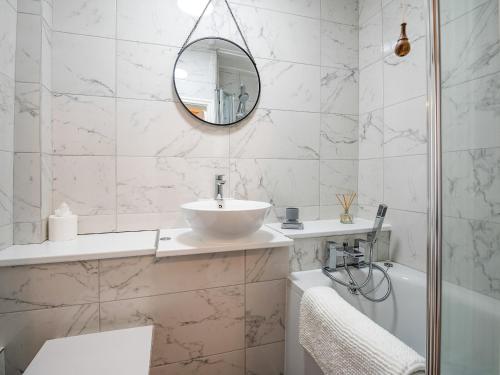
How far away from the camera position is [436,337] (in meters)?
0.50

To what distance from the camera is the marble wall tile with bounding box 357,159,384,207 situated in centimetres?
168

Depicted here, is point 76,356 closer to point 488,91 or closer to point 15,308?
point 15,308

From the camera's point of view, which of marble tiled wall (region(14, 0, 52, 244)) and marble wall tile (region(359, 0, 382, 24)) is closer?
marble tiled wall (region(14, 0, 52, 244))

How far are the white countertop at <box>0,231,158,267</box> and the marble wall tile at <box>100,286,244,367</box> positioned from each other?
0.23m

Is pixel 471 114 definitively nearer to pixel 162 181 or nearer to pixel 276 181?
pixel 276 181

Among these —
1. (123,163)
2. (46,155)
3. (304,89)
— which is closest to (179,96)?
(123,163)

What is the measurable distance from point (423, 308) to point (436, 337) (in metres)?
0.93

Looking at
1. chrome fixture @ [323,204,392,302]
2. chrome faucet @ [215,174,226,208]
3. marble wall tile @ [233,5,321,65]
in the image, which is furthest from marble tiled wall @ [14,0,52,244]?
chrome fixture @ [323,204,392,302]

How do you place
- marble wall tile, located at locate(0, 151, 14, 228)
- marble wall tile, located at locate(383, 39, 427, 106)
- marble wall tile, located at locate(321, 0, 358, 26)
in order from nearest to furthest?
1. marble wall tile, located at locate(0, 151, 14, 228)
2. marble wall tile, located at locate(383, 39, 427, 106)
3. marble wall tile, located at locate(321, 0, 358, 26)

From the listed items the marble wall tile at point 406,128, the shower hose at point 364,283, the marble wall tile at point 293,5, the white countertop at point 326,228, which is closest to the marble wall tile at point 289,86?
the marble wall tile at point 293,5

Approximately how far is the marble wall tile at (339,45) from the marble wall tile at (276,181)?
0.76m

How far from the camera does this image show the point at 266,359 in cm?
129

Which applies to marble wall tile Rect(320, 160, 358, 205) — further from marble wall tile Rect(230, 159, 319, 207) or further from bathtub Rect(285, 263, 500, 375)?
bathtub Rect(285, 263, 500, 375)

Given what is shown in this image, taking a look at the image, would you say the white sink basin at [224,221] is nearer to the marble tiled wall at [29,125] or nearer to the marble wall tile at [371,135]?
the marble tiled wall at [29,125]
